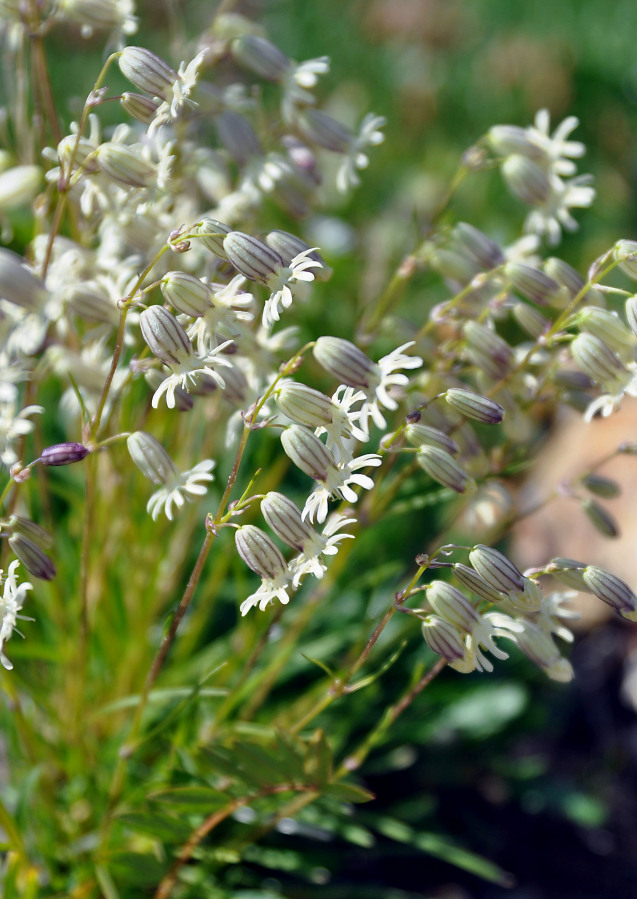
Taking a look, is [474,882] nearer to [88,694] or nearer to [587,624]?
[587,624]

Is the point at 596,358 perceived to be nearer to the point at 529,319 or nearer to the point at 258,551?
the point at 529,319

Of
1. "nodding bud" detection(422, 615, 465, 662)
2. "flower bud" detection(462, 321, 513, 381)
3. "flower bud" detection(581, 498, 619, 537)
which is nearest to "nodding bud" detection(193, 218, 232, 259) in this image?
"flower bud" detection(462, 321, 513, 381)

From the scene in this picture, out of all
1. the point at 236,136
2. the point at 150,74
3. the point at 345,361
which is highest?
the point at 150,74

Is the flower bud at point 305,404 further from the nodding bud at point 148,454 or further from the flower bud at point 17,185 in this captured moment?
the flower bud at point 17,185

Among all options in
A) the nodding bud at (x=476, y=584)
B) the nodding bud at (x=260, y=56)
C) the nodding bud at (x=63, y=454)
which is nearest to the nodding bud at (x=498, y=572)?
the nodding bud at (x=476, y=584)

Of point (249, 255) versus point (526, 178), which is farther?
point (526, 178)

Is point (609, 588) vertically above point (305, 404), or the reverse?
point (305, 404)

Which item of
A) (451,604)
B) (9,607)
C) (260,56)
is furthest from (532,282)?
(9,607)
